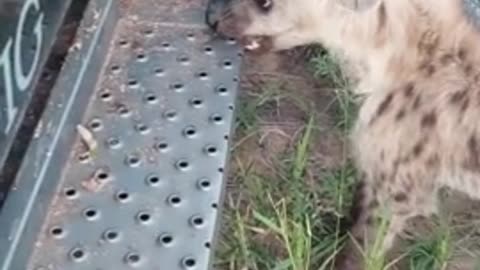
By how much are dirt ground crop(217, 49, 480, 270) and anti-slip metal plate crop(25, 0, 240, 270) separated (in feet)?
0.70

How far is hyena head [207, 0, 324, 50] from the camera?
2322mm

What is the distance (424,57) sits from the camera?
2.19 m

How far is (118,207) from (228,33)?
516mm

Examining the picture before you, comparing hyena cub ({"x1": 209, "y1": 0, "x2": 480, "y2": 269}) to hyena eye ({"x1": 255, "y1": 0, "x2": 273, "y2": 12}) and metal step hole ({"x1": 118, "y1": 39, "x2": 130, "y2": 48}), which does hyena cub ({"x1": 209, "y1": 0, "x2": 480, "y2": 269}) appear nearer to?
hyena eye ({"x1": 255, "y1": 0, "x2": 273, "y2": 12})

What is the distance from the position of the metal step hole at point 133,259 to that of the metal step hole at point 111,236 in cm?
4

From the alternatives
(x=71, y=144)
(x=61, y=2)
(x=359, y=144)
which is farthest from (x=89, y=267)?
(x=359, y=144)

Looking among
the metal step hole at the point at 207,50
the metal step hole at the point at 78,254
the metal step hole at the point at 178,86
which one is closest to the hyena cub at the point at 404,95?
the metal step hole at the point at 207,50

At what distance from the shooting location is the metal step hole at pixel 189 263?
1.92 m

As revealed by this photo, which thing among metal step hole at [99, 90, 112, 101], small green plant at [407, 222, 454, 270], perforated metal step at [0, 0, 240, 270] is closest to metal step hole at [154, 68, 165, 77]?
perforated metal step at [0, 0, 240, 270]

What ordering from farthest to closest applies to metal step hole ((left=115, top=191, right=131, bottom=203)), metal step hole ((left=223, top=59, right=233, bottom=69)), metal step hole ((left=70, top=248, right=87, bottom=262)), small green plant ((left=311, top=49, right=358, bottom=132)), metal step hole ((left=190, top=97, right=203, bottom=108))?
small green plant ((left=311, top=49, right=358, bottom=132)) < metal step hole ((left=223, top=59, right=233, bottom=69)) < metal step hole ((left=190, top=97, right=203, bottom=108)) < metal step hole ((left=115, top=191, right=131, bottom=203)) < metal step hole ((left=70, top=248, right=87, bottom=262))

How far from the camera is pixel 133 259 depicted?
1.93m

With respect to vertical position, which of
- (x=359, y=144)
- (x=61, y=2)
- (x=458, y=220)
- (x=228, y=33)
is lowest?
(x=458, y=220)

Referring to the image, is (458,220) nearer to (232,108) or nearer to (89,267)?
(232,108)

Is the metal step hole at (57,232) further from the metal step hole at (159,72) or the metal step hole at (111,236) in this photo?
the metal step hole at (159,72)
